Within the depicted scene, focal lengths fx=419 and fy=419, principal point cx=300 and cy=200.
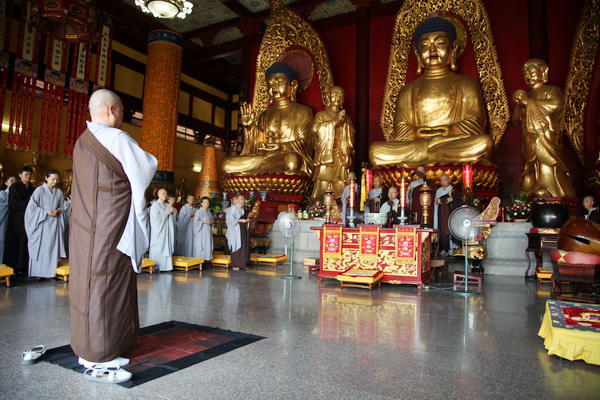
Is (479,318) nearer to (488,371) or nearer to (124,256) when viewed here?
(488,371)

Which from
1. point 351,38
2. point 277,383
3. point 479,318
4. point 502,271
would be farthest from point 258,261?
point 351,38

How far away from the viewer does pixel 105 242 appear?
1.78 meters

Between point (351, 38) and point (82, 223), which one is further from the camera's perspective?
point (351, 38)

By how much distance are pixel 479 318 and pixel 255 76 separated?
29.0 ft

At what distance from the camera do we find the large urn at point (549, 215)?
5.52 metres

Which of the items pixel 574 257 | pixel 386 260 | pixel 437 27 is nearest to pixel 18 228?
pixel 386 260

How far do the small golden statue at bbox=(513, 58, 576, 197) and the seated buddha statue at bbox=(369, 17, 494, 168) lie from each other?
0.83m

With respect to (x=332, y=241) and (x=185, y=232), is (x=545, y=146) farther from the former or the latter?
(x=185, y=232)

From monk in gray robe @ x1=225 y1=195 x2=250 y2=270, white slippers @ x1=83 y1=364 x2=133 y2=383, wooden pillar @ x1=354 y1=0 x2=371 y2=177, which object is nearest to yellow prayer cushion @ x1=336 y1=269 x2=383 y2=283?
monk in gray robe @ x1=225 y1=195 x2=250 y2=270

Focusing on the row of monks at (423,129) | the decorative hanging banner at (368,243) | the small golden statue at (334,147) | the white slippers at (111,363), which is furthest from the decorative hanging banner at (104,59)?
the white slippers at (111,363)

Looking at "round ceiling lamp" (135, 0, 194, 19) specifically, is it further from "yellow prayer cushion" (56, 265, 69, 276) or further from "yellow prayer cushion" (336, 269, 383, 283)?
"yellow prayer cushion" (336, 269, 383, 283)

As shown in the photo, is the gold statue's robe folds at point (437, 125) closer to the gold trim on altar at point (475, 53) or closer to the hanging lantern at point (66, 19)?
the gold trim on altar at point (475, 53)

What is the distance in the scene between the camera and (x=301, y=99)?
10.2 metres

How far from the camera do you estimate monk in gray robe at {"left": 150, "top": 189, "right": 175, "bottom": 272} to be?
18.5 ft
